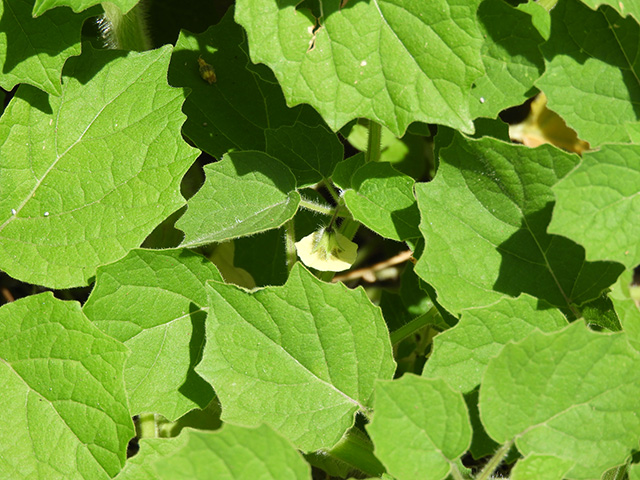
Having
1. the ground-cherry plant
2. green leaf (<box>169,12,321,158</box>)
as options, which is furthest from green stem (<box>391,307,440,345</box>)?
green leaf (<box>169,12,321,158</box>)

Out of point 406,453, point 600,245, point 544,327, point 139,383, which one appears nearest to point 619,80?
point 600,245

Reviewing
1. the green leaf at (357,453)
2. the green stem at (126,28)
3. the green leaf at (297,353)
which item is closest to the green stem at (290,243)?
the green leaf at (297,353)

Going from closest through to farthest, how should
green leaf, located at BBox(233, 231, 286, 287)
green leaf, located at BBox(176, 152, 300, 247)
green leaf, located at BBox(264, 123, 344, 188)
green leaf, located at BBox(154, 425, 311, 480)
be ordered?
green leaf, located at BBox(154, 425, 311, 480)
green leaf, located at BBox(176, 152, 300, 247)
green leaf, located at BBox(264, 123, 344, 188)
green leaf, located at BBox(233, 231, 286, 287)

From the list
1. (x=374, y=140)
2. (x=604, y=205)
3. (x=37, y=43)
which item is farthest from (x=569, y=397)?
(x=37, y=43)

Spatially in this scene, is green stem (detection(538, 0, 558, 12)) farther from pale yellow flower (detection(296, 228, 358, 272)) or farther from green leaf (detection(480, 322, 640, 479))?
green leaf (detection(480, 322, 640, 479))

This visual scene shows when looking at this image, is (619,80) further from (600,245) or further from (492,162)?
(600,245)

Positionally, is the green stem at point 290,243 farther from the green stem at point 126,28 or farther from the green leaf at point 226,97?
the green stem at point 126,28
